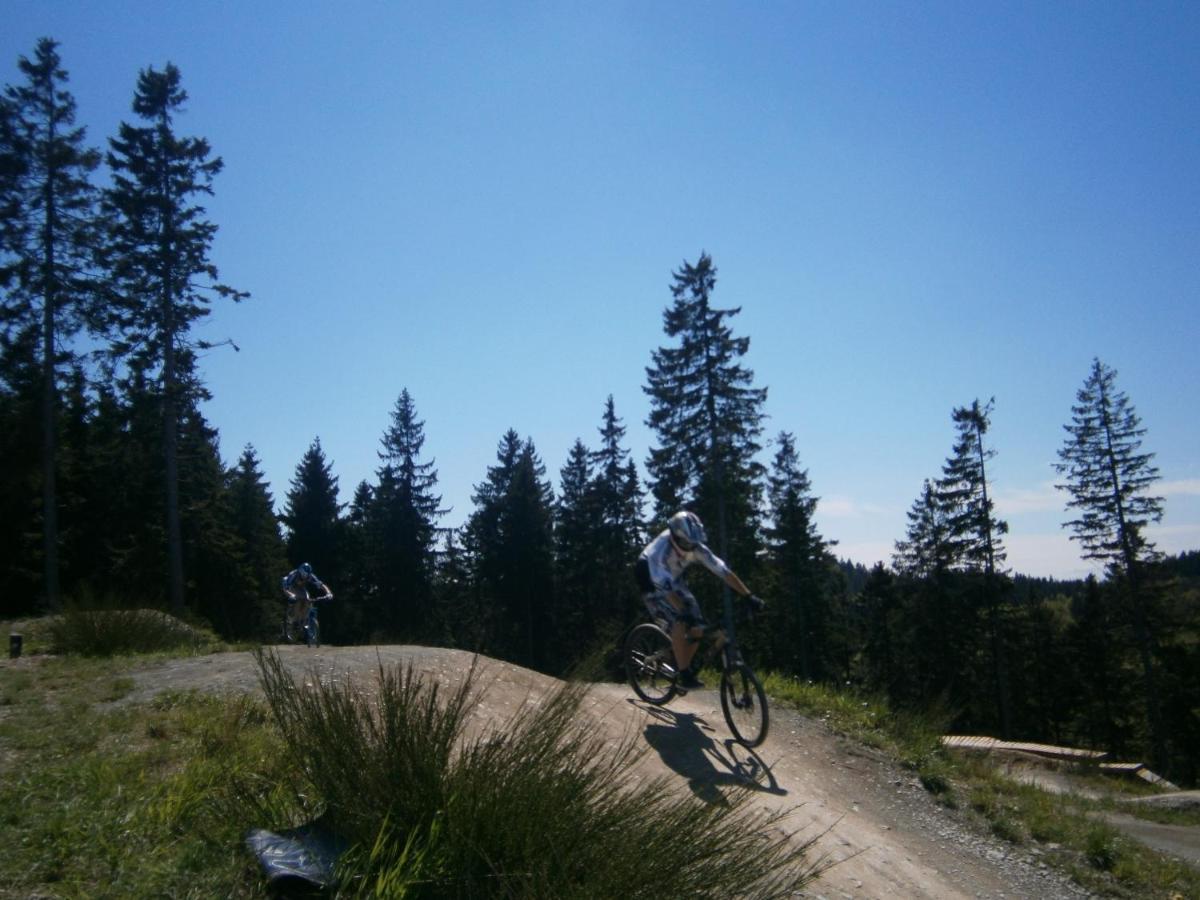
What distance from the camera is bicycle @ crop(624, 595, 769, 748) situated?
8.27 m

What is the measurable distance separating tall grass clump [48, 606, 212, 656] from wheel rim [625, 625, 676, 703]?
250 inches

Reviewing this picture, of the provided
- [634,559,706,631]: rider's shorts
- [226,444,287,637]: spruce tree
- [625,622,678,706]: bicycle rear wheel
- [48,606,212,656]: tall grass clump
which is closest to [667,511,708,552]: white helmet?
[634,559,706,631]: rider's shorts

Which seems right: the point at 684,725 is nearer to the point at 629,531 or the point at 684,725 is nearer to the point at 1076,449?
the point at 1076,449

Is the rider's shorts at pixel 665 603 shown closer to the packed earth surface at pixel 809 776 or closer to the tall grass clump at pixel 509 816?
the packed earth surface at pixel 809 776

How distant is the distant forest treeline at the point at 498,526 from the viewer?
24.9m

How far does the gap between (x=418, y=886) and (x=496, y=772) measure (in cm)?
54

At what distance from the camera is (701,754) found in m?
7.92

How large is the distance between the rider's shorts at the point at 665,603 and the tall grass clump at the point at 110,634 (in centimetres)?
667

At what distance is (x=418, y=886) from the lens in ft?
11.1

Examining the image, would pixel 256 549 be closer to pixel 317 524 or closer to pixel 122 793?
pixel 317 524

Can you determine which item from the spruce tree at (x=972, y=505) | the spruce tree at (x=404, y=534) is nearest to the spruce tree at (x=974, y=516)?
the spruce tree at (x=972, y=505)

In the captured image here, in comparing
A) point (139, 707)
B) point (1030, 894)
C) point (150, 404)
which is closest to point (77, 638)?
point (139, 707)

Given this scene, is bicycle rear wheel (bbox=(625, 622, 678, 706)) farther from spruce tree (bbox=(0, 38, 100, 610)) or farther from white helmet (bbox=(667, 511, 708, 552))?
spruce tree (bbox=(0, 38, 100, 610))

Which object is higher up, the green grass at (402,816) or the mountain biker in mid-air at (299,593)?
the mountain biker in mid-air at (299,593)
